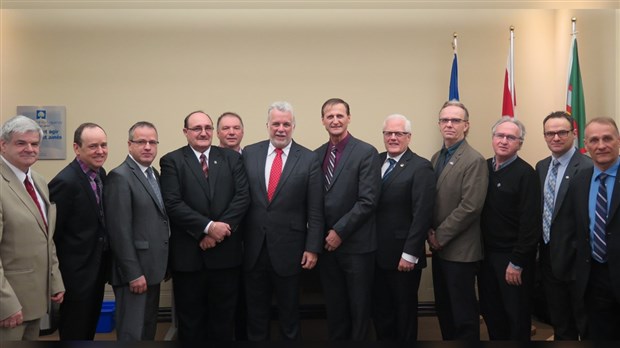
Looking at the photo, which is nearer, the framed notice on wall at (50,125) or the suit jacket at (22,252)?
the suit jacket at (22,252)

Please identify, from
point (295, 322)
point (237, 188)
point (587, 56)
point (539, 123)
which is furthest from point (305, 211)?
point (587, 56)

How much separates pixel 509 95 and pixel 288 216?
2938 mm

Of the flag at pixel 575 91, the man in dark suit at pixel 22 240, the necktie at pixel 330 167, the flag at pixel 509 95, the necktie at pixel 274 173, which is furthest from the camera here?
the flag at pixel 509 95

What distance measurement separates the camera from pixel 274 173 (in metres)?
3.36

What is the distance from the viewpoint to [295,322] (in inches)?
131

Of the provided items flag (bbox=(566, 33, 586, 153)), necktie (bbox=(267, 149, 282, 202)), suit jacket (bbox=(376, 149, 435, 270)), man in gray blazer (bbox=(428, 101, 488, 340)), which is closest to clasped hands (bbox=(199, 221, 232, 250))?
necktie (bbox=(267, 149, 282, 202))

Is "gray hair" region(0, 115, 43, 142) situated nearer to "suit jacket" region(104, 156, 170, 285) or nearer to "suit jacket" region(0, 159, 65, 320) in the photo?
"suit jacket" region(0, 159, 65, 320)

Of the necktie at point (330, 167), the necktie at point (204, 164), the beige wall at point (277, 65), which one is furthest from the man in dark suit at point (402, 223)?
the beige wall at point (277, 65)

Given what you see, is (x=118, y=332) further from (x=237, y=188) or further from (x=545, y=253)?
(x=545, y=253)

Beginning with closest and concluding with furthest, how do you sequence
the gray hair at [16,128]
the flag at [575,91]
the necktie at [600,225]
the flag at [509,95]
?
the gray hair at [16,128]
the necktie at [600,225]
the flag at [575,91]
the flag at [509,95]

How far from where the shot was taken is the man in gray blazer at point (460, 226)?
11.0ft

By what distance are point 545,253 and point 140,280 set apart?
8.75 feet

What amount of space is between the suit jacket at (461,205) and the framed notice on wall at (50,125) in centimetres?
394

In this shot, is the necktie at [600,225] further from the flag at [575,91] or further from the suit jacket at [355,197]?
the flag at [575,91]
